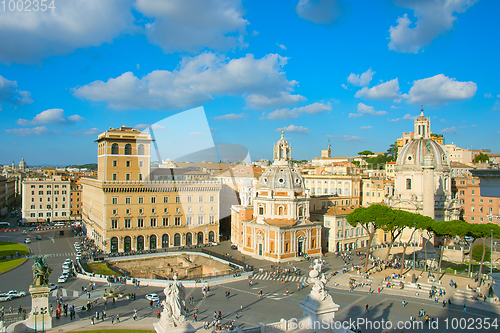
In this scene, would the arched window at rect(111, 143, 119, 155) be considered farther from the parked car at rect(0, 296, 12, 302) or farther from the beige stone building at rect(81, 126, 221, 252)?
the parked car at rect(0, 296, 12, 302)

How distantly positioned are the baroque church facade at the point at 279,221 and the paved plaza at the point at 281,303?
647 cm

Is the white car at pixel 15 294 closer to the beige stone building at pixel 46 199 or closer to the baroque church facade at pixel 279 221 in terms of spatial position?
the baroque church facade at pixel 279 221

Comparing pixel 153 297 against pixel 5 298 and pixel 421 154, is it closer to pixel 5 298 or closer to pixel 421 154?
pixel 5 298

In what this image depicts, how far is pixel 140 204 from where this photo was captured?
56.2 m

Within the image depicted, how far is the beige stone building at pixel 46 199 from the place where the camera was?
278 feet

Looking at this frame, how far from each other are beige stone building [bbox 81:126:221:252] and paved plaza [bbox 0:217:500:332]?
1281cm

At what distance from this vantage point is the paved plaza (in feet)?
91.3

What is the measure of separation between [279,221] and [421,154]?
28.2m

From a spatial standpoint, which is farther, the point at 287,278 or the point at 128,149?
the point at 128,149

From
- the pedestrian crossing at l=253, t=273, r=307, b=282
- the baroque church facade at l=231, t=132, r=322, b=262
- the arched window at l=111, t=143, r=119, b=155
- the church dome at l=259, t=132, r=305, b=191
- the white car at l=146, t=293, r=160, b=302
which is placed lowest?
the pedestrian crossing at l=253, t=273, r=307, b=282

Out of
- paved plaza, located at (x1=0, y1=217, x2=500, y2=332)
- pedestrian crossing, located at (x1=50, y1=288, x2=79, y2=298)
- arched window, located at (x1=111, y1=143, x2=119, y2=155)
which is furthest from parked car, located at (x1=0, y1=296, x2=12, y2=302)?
arched window, located at (x1=111, y1=143, x2=119, y2=155)

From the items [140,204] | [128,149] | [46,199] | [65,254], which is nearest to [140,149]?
[128,149]

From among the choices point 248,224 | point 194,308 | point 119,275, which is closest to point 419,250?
point 248,224

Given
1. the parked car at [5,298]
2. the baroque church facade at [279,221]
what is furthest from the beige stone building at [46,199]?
the parked car at [5,298]
